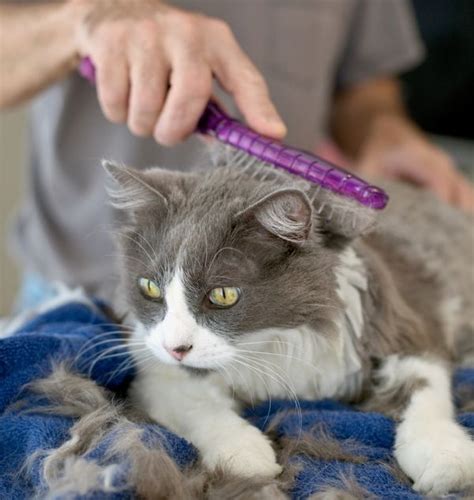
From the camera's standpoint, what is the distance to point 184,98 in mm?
927

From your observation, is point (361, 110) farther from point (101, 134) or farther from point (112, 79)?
point (112, 79)

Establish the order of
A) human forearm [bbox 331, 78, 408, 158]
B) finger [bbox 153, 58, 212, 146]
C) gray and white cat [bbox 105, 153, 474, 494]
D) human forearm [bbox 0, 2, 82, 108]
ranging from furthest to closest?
human forearm [bbox 331, 78, 408, 158] → human forearm [bbox 0, 2, 82, 108] → finger [bbox 153, 58, 212, 146] → gray and white cat [bbox 105, 153, 474, 494]

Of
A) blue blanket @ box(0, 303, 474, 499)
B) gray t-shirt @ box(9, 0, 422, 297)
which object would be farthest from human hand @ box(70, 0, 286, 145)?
gray t-shirt @ box(9, 0, 422, 297)

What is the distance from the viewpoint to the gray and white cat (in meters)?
0.76

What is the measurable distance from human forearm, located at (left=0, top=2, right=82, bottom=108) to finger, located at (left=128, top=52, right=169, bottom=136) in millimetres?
240

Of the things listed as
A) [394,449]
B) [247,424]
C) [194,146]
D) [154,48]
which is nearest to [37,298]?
[194,146]

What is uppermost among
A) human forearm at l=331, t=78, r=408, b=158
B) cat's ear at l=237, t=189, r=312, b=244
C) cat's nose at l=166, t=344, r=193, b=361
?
cat's ear at l=237, t=189, r=312, b=244

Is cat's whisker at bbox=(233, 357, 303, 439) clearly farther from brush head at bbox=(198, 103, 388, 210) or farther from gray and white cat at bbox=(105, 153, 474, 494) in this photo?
brush head at bbox=(198, 103, 388, 210)

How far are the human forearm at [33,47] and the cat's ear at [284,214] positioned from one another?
0.56 m

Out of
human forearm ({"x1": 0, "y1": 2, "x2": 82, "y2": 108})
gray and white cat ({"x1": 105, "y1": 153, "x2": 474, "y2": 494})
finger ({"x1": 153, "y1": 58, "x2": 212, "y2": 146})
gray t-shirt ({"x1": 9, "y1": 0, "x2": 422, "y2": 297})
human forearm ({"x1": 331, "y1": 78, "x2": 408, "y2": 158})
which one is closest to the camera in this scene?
gray and white cat ({"x1": 105, "y1": 153, "x2": 474, "y2": 494})

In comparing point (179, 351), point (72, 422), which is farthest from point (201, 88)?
point (72, 422)

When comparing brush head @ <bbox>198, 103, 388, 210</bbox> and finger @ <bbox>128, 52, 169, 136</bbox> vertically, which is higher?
finger @ <bbox>128, 52, 169, 136</bbox>

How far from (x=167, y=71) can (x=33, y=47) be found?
0.39m

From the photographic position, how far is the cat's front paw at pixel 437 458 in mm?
680
